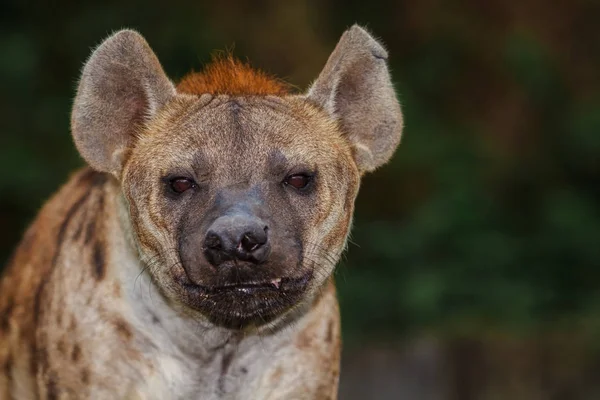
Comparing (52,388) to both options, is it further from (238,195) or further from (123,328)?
(238,195)

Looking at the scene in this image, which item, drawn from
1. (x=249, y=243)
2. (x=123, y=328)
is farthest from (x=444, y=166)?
(x=249, y=243)

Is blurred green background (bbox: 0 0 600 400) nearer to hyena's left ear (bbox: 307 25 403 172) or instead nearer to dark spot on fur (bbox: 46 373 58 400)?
hyena's left ear (bbox: 307 25 403 172)

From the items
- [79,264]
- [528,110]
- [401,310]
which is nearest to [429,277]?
[401,310]

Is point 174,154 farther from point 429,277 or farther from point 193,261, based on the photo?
point 429,277

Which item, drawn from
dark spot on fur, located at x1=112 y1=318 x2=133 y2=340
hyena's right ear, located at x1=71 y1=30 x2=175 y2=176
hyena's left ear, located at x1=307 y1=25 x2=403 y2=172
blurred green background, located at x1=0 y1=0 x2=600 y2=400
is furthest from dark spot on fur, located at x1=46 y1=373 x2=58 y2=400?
blurred green background, located at x1=0 y1=0 x2=600 y2=400

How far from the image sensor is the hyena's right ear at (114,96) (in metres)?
3.32

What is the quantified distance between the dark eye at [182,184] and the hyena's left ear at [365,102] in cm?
53

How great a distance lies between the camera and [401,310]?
6305 mm

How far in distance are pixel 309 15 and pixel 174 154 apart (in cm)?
443

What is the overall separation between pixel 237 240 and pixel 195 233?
167mm

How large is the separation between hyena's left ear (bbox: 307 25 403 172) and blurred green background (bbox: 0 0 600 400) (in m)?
2.39

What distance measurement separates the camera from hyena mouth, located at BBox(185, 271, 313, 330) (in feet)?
10.00

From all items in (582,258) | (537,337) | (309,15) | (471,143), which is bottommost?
(537,337)

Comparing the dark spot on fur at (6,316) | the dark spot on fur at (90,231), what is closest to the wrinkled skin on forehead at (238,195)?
the dark spot on fur at (90,231)
